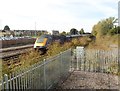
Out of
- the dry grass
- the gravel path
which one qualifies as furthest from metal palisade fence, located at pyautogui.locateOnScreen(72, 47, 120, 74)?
the dry grass

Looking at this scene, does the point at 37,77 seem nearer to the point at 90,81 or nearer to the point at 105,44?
the point at 90,81

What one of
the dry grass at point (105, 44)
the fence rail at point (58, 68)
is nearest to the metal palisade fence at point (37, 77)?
the fence rail at point (58, 68)

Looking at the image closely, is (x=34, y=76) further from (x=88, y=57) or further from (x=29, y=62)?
(x=88, y=57)

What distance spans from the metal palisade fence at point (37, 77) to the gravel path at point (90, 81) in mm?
473

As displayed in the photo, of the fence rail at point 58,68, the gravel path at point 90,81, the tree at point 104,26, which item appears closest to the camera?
the fence rail at point 58,68

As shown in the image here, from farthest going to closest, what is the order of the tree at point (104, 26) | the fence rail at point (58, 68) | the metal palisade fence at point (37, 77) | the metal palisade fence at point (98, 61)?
the tree at point (104, 26), the metal palisade fence at point (98, 61), the fence rail at point (58, 68), the metal palisade fence at point (37, 77)

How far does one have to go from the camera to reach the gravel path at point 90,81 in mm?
8577

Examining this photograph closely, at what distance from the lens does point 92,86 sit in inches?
340

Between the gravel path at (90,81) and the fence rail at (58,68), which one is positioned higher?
the fence rail at (58,68)

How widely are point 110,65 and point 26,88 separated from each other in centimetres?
749

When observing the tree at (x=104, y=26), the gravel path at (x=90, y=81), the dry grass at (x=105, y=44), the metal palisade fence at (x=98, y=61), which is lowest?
the gravel path at (x=90, y=81)

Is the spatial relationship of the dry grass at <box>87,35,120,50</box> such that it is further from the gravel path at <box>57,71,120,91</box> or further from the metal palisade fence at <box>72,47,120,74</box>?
the gravel path at <box>57,71,120,91</box>

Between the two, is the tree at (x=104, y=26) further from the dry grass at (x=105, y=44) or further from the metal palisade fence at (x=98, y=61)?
the metal palisade fence at (x=98, y=61)

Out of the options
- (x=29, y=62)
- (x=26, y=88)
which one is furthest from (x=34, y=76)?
(x=29, y=62)
